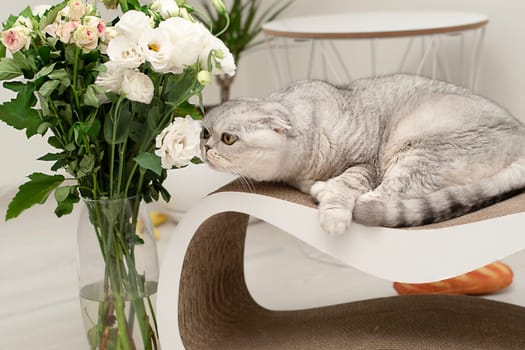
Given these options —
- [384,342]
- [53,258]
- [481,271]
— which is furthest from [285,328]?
[53,258]

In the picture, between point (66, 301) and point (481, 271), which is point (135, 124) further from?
point (481, 271)

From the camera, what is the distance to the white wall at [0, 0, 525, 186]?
280cm

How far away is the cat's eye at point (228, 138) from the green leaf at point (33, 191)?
322 mm

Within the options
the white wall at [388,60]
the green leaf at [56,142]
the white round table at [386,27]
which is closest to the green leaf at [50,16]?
the green leaf at [56,142]

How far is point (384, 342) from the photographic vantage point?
5.15 feet

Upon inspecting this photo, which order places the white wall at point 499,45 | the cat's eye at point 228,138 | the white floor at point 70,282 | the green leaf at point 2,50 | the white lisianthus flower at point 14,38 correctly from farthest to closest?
the white wall at point 499,45
the white floor at point 70,282
the cat's eye at point 228,138
the green leaf at point 2,50
the white lisianthus flower at point 14,38

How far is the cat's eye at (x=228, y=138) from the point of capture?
1.41m

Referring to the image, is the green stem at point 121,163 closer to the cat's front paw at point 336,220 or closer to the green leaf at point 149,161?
the green leaf at point 149,161

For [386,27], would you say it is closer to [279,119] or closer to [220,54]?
[279,119]

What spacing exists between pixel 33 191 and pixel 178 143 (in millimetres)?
318

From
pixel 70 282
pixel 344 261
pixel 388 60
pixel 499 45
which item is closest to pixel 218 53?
pixel 344 261

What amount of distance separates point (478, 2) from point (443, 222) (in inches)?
73.8

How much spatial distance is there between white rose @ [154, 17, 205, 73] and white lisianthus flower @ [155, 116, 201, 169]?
11 centimetres

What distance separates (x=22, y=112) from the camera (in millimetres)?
1319
